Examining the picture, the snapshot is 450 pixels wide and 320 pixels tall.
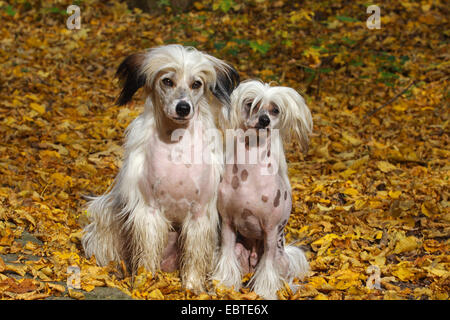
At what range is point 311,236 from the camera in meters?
4.87

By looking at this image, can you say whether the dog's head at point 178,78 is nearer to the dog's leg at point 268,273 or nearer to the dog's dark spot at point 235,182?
the dog's dark spot at point 235,182

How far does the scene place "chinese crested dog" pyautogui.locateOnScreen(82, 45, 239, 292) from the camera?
347 cm

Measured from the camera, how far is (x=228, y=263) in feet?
12.2

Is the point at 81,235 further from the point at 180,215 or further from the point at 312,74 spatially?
the point at 312,74

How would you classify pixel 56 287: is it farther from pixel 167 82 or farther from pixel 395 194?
pixel 395 194

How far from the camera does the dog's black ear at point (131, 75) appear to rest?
356cm

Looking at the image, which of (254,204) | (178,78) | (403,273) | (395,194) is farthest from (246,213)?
(395,194)

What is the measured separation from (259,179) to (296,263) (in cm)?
79

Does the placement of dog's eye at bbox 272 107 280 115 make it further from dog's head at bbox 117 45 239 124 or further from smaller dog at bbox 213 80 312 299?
dog's head at bbox 117 45 239 124

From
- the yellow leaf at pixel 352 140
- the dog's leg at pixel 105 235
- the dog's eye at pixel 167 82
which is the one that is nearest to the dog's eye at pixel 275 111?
the dog's eye at pixel 167 82

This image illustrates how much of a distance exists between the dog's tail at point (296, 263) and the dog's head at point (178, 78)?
1188mm
